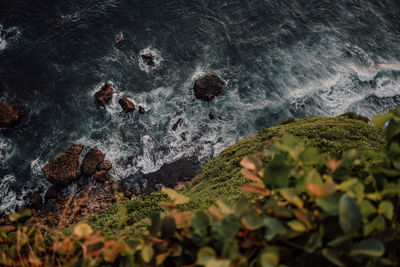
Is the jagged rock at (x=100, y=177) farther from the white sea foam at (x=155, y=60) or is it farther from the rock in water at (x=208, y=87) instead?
the white sea foam at (x=155, y=60)

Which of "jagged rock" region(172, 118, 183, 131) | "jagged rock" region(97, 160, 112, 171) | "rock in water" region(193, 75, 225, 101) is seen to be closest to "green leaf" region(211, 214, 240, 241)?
"jagged rock" region(97, 160, 112, 171)

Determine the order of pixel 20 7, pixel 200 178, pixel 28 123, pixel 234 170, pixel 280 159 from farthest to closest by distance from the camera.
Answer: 1. pixel 20 7
2. pixel 28 123
3. pixel 200 178
4. pixel 234 170
5. pixel 280 159

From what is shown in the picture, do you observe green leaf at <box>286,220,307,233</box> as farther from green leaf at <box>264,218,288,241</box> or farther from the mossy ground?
the mossy ground

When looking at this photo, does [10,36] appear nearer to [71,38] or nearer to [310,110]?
[71,38]

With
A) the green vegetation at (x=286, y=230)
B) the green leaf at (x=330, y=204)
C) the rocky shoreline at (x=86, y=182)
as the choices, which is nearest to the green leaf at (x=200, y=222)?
the green vegetation at (x=286, y=230)

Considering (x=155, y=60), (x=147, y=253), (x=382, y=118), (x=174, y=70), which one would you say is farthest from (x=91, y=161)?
(x=382, y=118)

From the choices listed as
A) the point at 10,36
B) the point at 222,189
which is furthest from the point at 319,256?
the point at 10,36

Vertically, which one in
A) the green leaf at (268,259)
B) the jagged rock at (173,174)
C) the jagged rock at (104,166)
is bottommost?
the jagged rock at (173,174)
